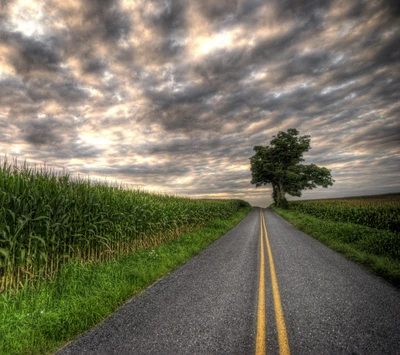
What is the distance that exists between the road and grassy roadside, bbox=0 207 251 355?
0.30 metres

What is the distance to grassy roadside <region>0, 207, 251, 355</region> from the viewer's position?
11.9ft

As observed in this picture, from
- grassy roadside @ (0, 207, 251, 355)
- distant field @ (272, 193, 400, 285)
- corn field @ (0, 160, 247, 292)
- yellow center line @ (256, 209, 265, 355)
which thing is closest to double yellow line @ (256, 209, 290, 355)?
yellow center line @ (256, 209, 265, 355)

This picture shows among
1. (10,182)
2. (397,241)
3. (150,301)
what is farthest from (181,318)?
(397,241)

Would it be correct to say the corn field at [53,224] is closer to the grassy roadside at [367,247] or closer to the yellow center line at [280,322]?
the yellow center line at [280,322]

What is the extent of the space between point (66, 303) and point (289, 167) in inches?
1854

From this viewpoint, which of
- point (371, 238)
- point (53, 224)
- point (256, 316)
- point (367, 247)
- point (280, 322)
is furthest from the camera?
point (371, 238)

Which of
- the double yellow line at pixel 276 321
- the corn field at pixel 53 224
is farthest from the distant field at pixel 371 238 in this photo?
the corn field at pixel 53 224

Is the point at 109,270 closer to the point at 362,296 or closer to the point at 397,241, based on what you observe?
the point at 362,296

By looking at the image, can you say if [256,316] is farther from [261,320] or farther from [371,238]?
[371,238]

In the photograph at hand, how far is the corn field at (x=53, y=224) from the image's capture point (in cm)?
529

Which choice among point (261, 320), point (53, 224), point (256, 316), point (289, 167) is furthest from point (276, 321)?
point (289, 167)

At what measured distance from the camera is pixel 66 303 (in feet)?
15.3

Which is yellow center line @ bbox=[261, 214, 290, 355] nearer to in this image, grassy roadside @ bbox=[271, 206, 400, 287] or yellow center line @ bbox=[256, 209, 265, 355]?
yellow center line @ bbox=[256, 209, 265, 355]

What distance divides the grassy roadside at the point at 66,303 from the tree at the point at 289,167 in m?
42.3
